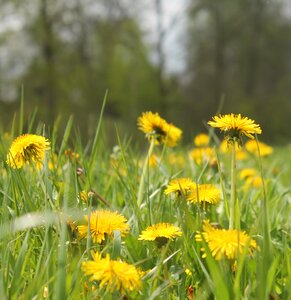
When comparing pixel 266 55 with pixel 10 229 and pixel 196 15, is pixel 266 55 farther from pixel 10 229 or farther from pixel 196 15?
pixel 10 229

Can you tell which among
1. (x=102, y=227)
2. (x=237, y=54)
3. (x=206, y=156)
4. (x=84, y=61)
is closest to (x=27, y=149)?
(x=102, y=227)

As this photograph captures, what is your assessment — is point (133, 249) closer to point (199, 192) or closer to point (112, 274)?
point (199, 192)

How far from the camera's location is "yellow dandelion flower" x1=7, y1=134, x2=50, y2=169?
826 mm

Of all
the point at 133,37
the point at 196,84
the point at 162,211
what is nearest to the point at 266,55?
the point at 196,84

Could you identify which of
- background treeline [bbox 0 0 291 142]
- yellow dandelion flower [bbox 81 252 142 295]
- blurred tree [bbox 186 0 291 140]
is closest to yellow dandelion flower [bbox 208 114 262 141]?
yellow dandelion flower [bbox 81 252 142 295]

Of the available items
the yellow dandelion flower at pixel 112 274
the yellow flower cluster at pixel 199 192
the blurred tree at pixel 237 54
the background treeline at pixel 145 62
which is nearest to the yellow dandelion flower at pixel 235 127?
the yellow flower cluster at pixel 199 192

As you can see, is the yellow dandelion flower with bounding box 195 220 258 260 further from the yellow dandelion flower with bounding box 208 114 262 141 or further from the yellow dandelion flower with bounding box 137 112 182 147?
the yellow dandelion flower with bounding box 137 112 182 147

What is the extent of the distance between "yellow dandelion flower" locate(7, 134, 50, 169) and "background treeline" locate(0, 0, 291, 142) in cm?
1273

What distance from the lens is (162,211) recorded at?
1.09 meters

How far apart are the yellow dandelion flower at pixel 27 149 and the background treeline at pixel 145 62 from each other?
1273 centimetres

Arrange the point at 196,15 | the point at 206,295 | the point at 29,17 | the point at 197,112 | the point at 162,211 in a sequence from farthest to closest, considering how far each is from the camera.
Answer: the point at 197,112 < the point at 196,15 < the point at 29,17 < the point at 162,211 < the point at 206,295

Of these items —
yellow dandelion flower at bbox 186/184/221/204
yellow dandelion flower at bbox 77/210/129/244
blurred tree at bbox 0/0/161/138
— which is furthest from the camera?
blurred tree at bbox 0/0/161/138

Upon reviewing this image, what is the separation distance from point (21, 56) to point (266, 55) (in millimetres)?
9640

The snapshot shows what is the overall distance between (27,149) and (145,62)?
17277 millimetres
